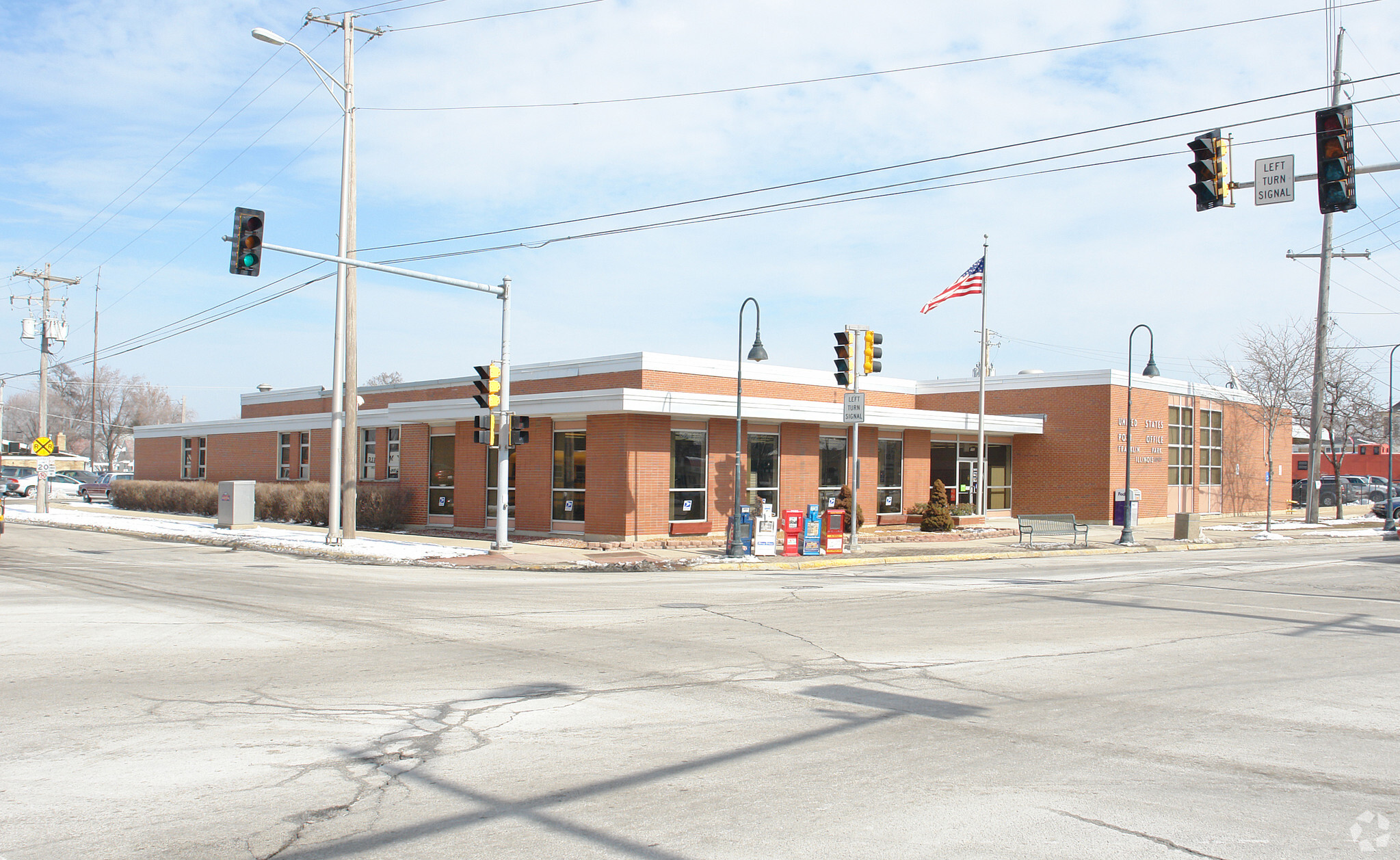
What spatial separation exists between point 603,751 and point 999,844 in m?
2.80

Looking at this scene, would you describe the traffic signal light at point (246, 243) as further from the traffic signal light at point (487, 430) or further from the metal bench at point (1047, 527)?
the metal bench at point (1047, 527)

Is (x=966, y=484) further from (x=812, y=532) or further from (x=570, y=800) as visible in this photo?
(x=570, y=800)

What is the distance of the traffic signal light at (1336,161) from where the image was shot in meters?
12.7

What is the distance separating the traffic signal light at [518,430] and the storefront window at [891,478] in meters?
15.0

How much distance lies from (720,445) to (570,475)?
4559 millimetres

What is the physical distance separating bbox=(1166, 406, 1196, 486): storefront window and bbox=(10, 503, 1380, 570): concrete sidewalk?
3.19m

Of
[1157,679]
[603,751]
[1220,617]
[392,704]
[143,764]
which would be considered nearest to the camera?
[143,764]

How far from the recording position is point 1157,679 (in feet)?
31.2

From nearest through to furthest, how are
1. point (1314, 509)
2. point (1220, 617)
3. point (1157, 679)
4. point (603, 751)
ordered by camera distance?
1. point (603, 751)
2. point (1157, 679)
3. point (1220, 617)
4. point (1314, 509)

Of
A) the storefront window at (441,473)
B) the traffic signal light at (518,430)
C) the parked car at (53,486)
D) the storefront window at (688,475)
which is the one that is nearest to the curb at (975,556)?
the traffic signal light at (518,430)

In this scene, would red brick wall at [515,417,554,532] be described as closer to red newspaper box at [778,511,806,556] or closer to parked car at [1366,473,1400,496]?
red newspaper box at [778,511,806,556]

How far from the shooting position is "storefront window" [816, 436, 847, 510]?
32000mm

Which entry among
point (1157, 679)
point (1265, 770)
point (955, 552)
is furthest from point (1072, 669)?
point (955, 552)

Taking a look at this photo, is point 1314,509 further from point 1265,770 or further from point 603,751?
point 603,751
